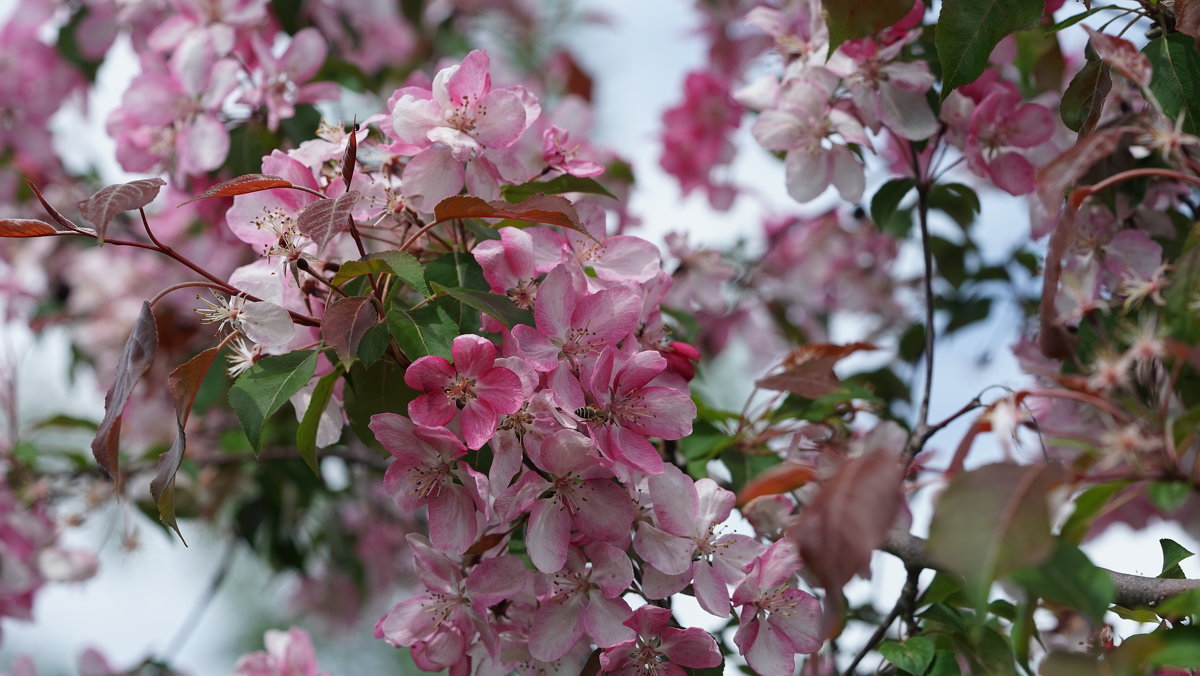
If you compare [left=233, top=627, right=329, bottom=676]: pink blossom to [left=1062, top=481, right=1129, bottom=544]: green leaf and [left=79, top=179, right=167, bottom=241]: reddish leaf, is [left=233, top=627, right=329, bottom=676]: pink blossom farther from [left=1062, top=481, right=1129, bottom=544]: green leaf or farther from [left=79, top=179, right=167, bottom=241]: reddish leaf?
Result: [left=1062, top=481, right=1129, bottom=544]: green leaf

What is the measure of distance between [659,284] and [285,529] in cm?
131

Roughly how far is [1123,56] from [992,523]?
488 millimetres

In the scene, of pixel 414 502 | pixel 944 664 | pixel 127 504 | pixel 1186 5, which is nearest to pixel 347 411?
pixel 414 502

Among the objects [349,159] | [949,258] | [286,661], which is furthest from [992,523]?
[949,258]

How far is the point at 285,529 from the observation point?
6.71 ft

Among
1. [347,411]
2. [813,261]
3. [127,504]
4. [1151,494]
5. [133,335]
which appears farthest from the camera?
[813,261]

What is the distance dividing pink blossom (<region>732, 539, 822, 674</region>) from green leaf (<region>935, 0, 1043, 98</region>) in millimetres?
497

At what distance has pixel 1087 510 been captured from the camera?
0.65 m

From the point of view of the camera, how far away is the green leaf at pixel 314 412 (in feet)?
2.98

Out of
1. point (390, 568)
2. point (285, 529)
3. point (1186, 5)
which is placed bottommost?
point (390, 568)

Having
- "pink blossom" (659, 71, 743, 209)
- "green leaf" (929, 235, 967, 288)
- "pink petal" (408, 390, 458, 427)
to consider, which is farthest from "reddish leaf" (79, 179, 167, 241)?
"pink blossom" (659, 71, 743, 209)

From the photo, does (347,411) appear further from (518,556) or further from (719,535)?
(719,535)

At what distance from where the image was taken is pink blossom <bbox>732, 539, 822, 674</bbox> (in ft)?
3.00

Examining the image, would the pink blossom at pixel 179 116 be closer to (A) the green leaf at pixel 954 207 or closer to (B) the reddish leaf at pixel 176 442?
(B) the reddish leaf at pixel 176 442
